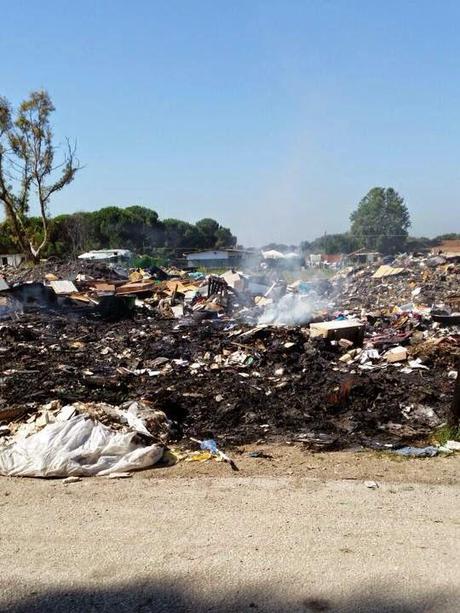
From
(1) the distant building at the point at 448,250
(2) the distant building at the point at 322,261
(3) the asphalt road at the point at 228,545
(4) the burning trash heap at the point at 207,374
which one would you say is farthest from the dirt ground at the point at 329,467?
(2) the distant building at the point at 322,261

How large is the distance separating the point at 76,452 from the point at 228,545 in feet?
6.03

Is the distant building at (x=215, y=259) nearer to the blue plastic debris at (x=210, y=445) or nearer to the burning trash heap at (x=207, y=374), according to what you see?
the burning trash heap at (x=207, y=374)

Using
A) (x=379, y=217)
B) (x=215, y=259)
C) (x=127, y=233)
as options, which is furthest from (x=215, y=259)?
(x=379, y=217)

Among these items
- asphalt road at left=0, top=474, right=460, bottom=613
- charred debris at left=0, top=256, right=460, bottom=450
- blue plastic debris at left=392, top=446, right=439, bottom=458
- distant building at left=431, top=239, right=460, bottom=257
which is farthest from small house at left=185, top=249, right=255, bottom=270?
asphalt road at left=0, top=474, right=460, bottom=613

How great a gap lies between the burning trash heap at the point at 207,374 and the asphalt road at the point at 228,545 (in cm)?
74

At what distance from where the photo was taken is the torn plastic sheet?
4328 millimetres

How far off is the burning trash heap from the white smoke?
0.05 metres

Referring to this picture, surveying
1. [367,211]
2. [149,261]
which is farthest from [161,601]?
[367,211]

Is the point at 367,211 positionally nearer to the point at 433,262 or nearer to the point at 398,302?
the point at 433,262

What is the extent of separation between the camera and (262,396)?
654 cm

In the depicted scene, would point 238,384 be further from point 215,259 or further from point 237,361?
point 215,259

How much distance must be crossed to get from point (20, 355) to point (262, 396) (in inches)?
170

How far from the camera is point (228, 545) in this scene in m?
3.09

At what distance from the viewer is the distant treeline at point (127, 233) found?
46656 millimetres
